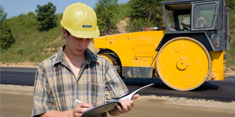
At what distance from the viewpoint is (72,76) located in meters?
1.87

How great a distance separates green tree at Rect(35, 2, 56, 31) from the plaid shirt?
118ft

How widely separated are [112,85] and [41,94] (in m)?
0.52

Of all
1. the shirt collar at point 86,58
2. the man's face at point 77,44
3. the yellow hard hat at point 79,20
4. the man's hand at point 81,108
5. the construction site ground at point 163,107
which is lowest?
the construction site ground at point 163,107

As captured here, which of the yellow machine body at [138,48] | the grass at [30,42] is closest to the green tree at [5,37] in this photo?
the grass at [30,42]

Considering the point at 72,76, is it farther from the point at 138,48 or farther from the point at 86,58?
the point at 138,48

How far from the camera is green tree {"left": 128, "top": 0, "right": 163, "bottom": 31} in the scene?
26.6 m

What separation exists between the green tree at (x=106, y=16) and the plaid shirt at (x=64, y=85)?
85.0 ft

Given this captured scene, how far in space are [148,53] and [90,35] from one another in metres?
6.78

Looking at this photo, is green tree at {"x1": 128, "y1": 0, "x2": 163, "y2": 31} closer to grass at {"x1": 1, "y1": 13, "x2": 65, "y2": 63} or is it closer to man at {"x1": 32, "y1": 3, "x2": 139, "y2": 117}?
grass at {"x1": 1, "y1": 13, "x2": 65, "y2": 63}

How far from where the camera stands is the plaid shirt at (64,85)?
6.08 feet

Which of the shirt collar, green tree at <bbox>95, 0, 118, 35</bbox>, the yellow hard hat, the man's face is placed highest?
green tree at <bbox>95, 0, 118, 35</bbox>

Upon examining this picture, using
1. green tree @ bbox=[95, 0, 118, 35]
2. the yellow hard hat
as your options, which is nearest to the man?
the yellow hard hat

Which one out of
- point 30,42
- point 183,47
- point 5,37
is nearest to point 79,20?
point 183,47

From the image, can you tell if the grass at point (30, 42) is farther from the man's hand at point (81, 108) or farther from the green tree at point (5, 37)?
the man's hand at point (81, 108)
